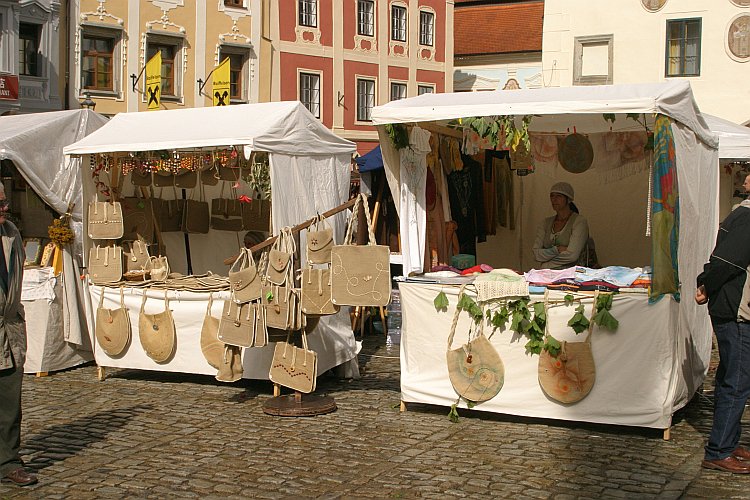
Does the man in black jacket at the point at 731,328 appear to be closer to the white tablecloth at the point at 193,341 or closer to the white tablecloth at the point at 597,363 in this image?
the white tablecloth at the point at 597,363

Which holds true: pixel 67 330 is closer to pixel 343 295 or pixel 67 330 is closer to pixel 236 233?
pixel 236 233

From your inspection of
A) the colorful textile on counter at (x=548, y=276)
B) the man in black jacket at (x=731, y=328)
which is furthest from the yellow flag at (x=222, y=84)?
the man in black jacket at (x=731, y=328)

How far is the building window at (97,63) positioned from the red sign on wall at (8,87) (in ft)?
8.91

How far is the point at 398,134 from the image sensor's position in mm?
7453

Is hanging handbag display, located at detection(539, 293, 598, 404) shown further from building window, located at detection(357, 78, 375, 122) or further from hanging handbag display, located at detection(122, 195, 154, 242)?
building window, located at detection(357, 78, 375, 122)

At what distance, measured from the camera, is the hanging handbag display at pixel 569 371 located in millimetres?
6656

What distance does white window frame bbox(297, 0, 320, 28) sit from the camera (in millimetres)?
29797

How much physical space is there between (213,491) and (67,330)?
4242 millimetres

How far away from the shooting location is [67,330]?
9.23m

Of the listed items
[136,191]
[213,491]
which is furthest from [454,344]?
[136,191]

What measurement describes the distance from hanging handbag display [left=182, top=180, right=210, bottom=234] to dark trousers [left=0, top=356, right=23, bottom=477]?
16.8 feet

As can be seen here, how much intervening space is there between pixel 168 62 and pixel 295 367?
67.3 ft

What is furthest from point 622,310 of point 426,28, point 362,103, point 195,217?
point 426,28

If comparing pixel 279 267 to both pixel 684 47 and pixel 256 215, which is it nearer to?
pixel 256 215
